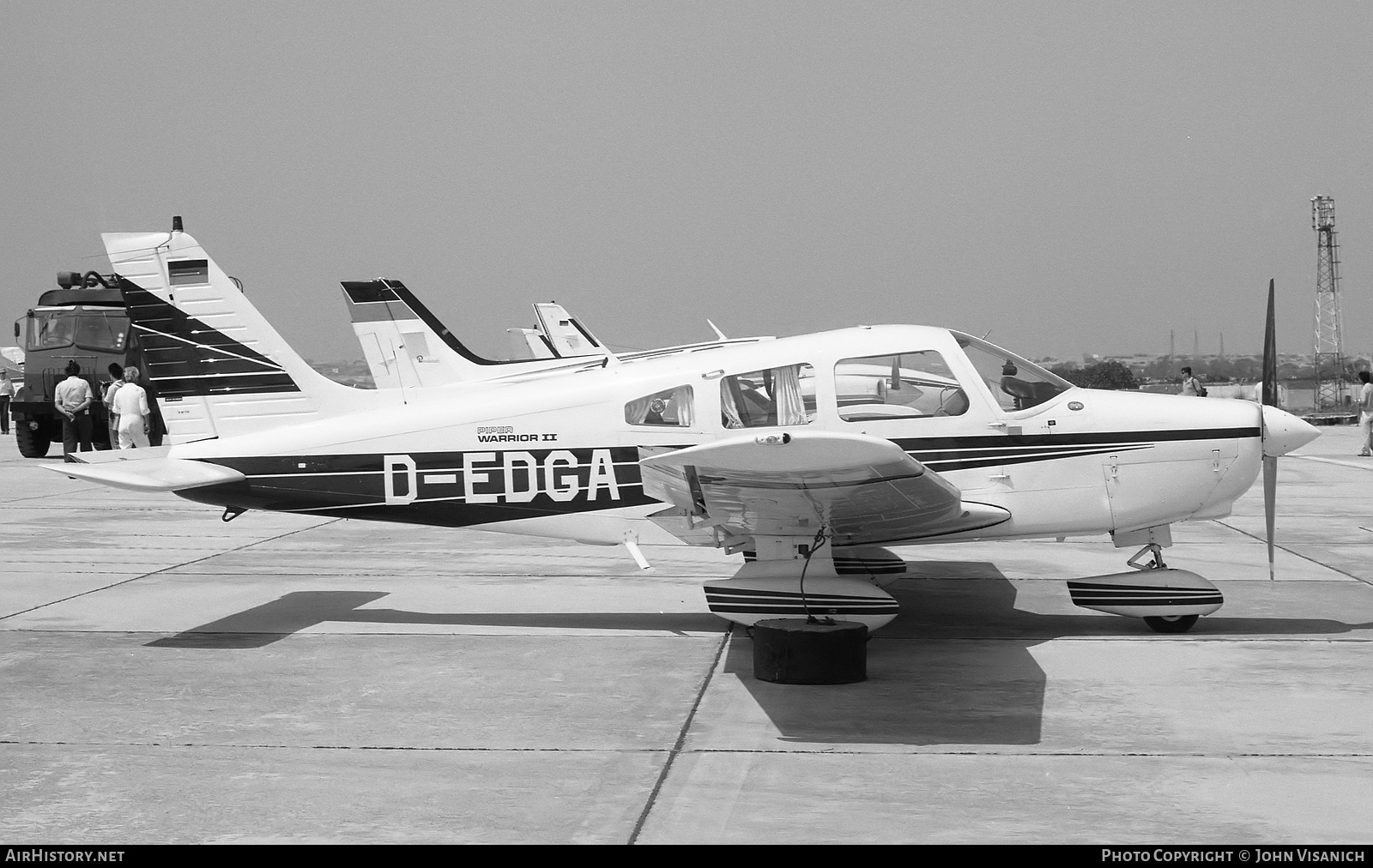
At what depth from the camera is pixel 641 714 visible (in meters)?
6.16

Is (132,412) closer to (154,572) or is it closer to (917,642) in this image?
(154,572)

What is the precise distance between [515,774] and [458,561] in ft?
20.8

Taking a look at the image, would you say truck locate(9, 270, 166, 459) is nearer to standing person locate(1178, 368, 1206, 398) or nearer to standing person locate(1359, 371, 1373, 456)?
standing person locate(1178, 368, 1206, 398)

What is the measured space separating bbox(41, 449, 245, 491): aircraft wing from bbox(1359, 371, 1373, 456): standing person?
69.5ft

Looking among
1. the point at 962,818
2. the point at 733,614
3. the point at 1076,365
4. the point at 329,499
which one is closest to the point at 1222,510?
the point at 733,614

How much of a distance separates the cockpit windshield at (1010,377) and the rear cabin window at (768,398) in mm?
1072

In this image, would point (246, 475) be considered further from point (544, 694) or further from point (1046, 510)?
point (1046, 510)

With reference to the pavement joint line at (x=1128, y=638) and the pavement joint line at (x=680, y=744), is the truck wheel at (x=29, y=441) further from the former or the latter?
the pavement joint line at (x=1128, y=638)

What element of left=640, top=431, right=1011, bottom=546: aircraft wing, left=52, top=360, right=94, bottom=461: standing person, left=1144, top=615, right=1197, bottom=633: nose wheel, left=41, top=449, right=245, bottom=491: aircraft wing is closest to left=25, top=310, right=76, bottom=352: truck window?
left=52, top=360, right=94, bottom=461: standing person

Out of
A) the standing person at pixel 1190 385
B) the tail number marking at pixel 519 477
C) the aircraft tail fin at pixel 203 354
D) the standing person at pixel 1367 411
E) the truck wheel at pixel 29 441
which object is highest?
the aircraft tail fin at pixel 203 354

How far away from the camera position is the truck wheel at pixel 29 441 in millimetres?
24328

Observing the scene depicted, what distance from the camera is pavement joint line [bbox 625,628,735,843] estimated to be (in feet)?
15.1

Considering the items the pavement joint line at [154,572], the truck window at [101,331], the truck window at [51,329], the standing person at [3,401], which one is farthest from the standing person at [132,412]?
the standing person at [3,401]

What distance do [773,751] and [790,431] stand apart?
2280mm
